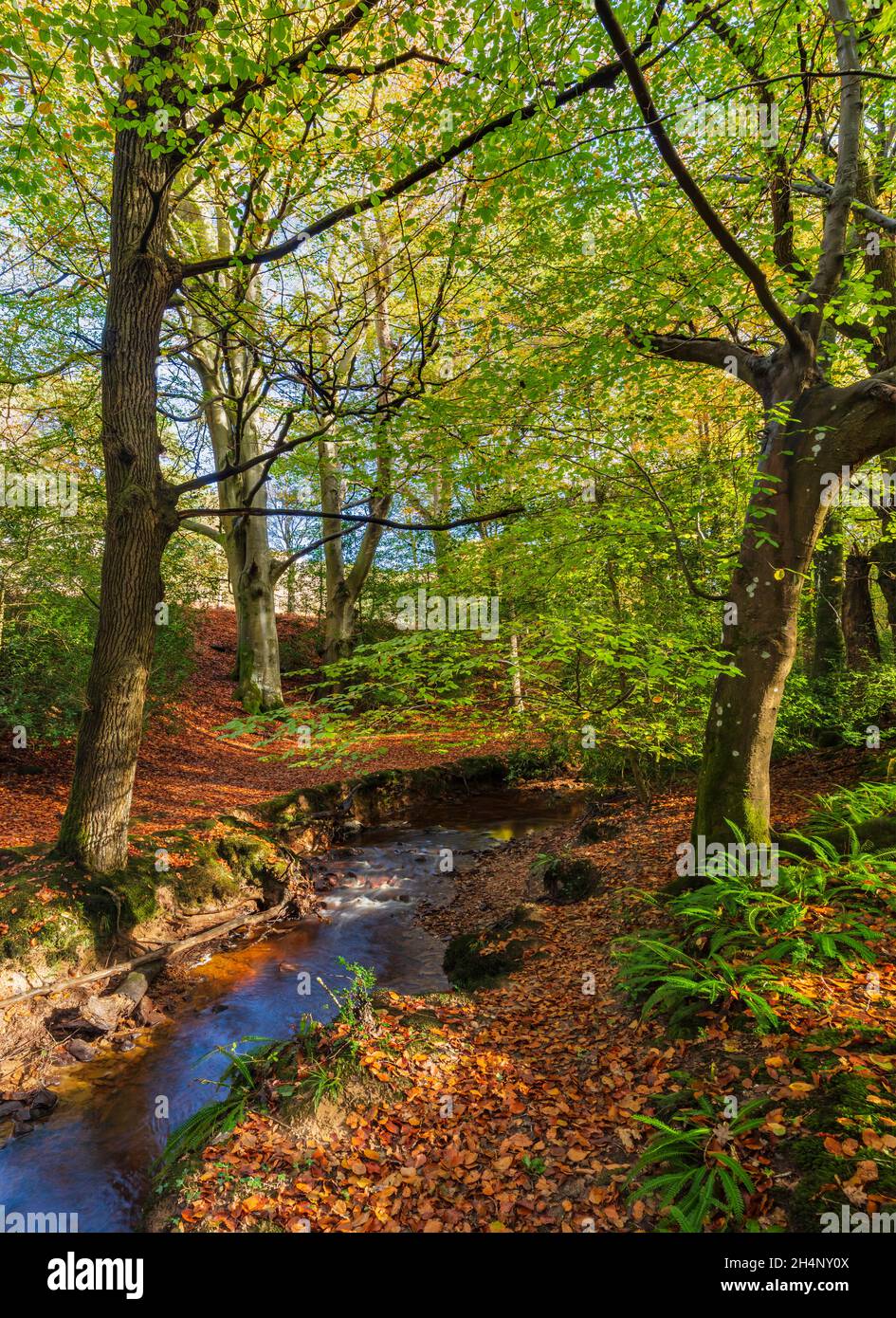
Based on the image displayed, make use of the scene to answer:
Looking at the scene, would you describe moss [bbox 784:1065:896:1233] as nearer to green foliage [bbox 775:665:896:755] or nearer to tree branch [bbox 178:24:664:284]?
green foliage [bbox 775:665:896:755]

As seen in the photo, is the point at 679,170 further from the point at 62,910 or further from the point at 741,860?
the point at 62,910

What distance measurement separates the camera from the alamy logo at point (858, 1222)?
7.42 feet

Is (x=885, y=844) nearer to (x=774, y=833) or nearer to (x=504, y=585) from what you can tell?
(x=774, y=833)

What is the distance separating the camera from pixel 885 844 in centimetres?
493

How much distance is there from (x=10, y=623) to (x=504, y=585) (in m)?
8.01

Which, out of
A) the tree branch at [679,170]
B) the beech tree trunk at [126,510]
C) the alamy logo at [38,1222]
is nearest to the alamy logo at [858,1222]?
the alamy logo at [38,1222]

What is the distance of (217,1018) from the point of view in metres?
5.63

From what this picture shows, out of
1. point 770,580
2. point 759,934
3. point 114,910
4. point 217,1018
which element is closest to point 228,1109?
point 217,1018

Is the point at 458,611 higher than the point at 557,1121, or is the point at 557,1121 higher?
the point at 458,611
